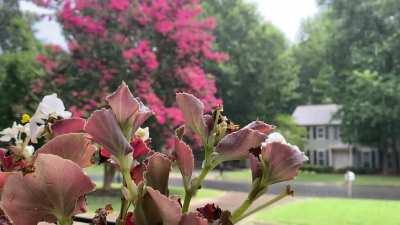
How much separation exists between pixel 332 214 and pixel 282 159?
9071 millimetres

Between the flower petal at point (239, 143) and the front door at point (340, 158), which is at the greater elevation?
the front door at point (340, 158)

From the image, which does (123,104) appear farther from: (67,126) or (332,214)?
(332,214)

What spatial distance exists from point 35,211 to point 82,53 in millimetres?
10813

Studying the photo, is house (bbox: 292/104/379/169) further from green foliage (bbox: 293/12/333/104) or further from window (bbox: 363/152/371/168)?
green foliage (bbox: 293/12/333/104)

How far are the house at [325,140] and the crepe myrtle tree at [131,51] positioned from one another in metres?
22.1

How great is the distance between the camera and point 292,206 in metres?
10.5

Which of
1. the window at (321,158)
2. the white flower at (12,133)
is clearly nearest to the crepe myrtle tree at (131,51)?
the white flower at (12,133)

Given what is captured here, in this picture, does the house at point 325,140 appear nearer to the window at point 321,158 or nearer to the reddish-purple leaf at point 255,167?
the window at point 321,158

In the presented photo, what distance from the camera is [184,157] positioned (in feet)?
2.38

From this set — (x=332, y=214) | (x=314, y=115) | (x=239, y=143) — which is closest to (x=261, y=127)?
(x=239, y=143)

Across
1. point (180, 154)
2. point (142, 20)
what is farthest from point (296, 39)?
point (180, 154)

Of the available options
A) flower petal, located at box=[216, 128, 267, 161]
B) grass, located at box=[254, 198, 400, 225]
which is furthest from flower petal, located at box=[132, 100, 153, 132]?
grass, located at box=[254, 198, 400, 225]

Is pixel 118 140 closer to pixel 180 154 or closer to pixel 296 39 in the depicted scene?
pixel 180 154

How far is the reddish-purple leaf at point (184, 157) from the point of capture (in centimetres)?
72
